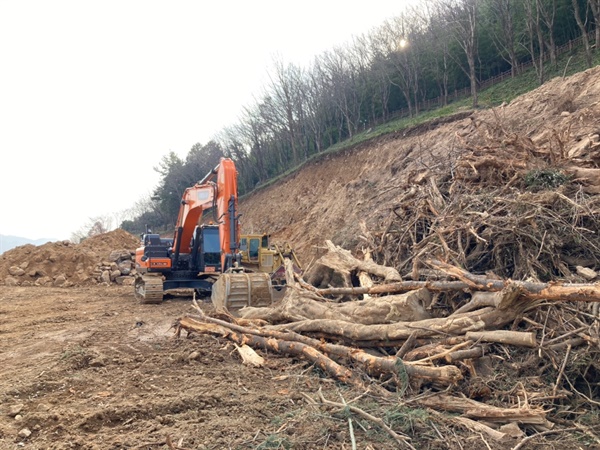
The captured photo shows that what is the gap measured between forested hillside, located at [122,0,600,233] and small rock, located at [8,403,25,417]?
2038 cm

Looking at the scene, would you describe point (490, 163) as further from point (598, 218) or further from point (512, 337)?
point (512, 337)

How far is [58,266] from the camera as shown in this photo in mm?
18000

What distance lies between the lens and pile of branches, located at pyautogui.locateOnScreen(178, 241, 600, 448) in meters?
3.69

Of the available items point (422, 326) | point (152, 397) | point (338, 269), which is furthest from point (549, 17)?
point (152, 397)

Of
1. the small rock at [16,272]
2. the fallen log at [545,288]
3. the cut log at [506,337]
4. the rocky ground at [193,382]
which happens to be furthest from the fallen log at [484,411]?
the small rock at [16,272]

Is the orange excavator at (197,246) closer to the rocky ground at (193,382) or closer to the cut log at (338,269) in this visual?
the rocky ground at (193,382)

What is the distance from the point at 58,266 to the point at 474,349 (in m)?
18.2

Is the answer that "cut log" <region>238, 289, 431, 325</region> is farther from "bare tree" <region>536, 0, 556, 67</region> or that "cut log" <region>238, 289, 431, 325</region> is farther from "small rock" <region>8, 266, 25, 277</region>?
"bare tree" <region>536, 0, 556, 67</region>

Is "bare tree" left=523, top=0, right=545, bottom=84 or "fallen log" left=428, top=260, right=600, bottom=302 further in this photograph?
"bare tree" left=523, top=0, right=545, bottom=84

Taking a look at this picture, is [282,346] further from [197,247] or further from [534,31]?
[534,31]

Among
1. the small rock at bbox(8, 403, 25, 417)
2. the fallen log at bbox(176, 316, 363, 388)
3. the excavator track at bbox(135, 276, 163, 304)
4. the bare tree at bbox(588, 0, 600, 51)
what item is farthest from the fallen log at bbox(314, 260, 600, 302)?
the bare tree at bbox(588, 0, 600, 51)

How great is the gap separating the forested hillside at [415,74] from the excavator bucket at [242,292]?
16500 mm

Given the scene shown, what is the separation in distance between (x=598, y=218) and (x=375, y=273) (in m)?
3.02

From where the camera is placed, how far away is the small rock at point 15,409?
387cm
